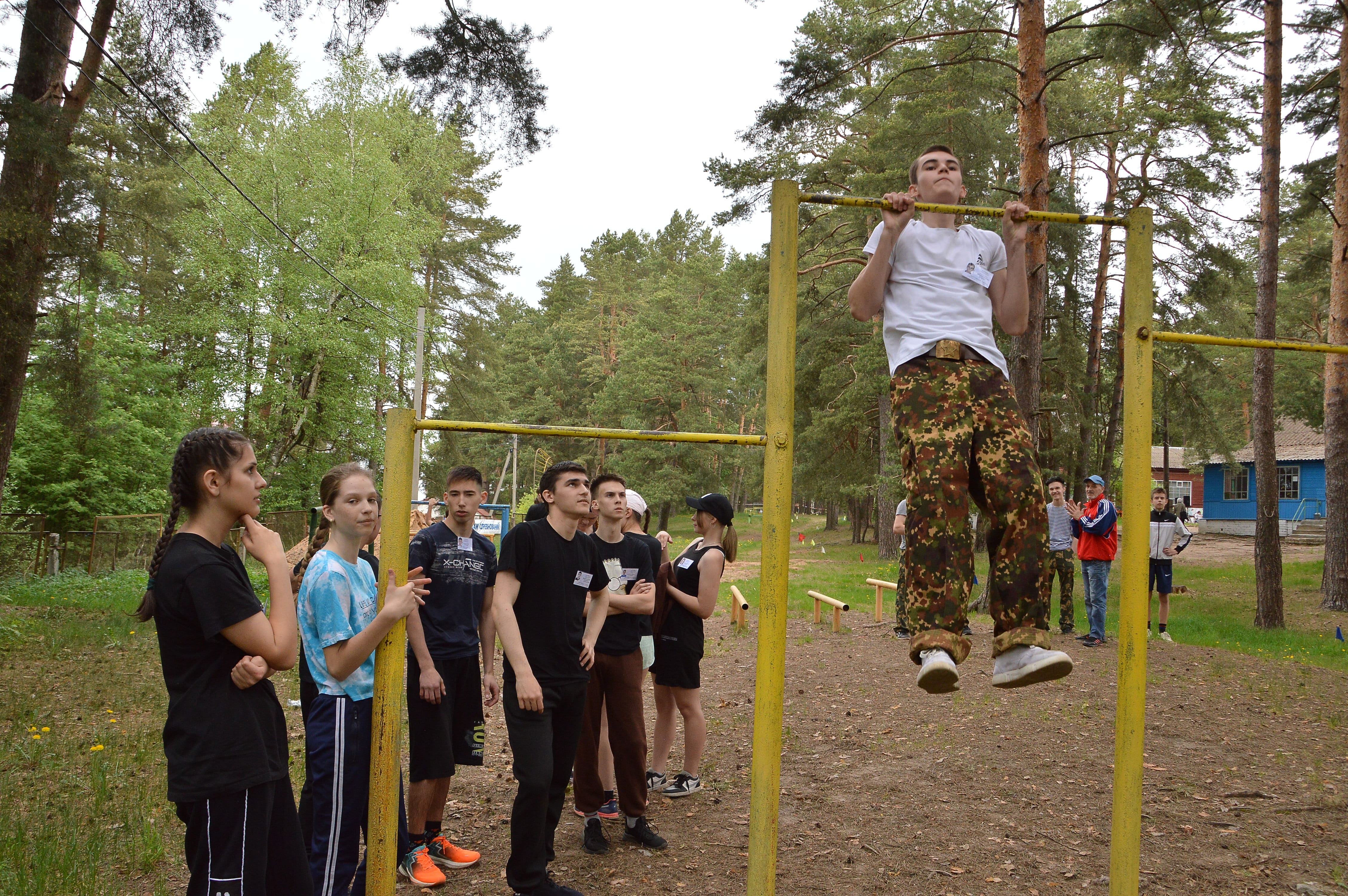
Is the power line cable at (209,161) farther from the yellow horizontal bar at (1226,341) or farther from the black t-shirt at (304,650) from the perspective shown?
the yellow horizontal bar at (1226,341)

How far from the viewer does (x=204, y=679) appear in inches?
91.9

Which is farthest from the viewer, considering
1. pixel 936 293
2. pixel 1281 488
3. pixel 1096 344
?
pixel 1281 488

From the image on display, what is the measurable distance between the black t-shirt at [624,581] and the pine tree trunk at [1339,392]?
11.4 meters

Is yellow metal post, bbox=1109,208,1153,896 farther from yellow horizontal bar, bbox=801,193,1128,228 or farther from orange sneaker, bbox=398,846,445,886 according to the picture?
orange sneaker, bbox=398,846,445,886

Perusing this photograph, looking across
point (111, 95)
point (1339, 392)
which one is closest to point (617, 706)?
point (111, 95)

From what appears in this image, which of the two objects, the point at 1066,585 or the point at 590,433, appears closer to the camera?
the point at 590,433

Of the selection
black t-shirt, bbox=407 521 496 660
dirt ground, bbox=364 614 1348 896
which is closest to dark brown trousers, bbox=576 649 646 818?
dirt ground, bbox=364 614 1348 896

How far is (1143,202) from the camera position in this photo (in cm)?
1961

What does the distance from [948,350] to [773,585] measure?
3.19 feet

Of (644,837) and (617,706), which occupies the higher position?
(617,706)

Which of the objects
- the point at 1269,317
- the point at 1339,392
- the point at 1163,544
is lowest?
the point at 1163,544

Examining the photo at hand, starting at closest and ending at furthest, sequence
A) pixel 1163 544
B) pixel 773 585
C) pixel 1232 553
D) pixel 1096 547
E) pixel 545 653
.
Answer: pixel 773 585 → pixel 545 653 → pixel 1096 547 → pixel 1163 544 → pixel 1232 553

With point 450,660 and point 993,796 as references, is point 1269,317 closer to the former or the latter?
point 993,796

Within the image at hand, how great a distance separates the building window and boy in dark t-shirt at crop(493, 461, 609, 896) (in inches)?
1558
